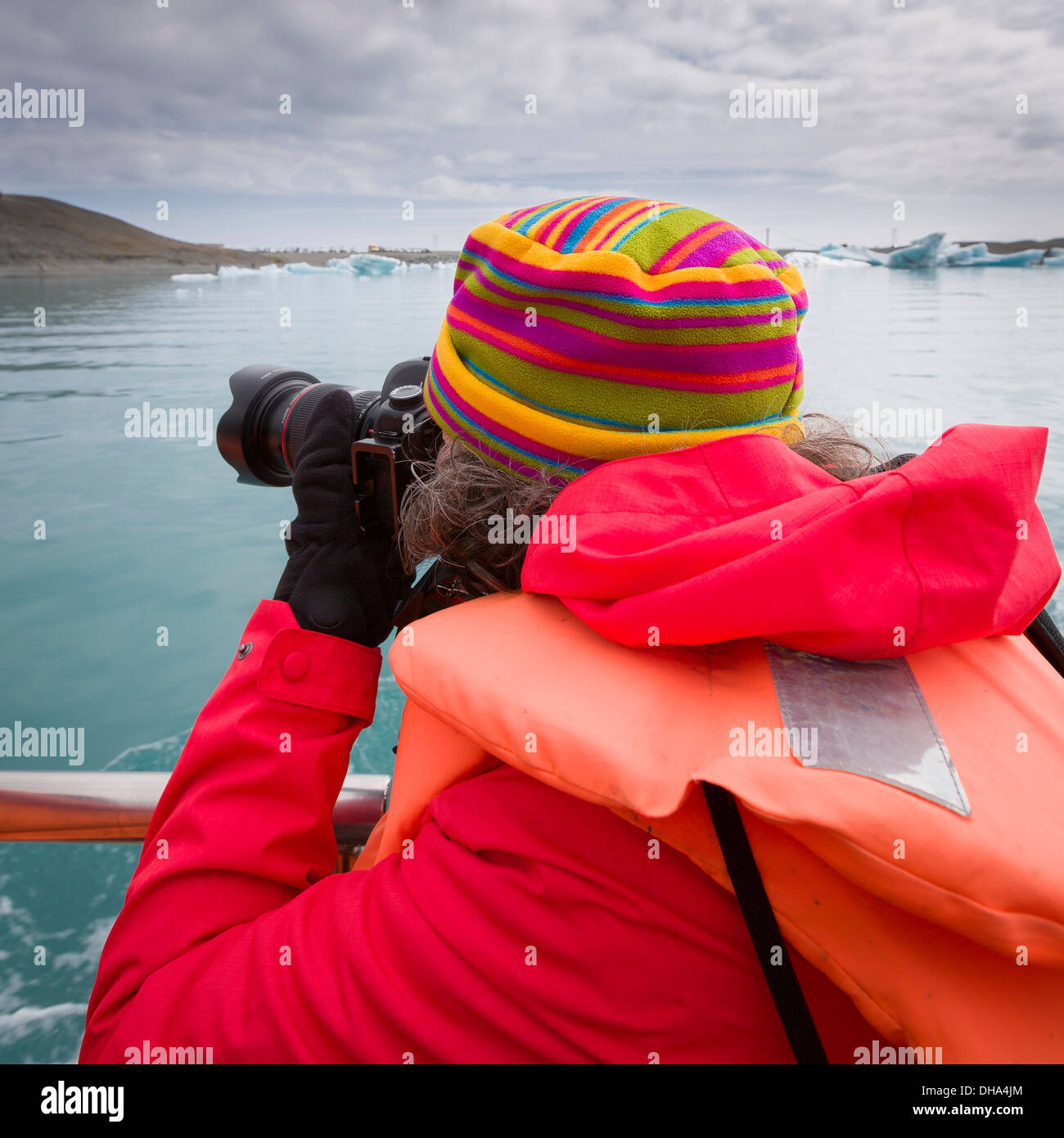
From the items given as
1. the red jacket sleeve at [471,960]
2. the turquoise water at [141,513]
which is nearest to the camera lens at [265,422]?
the red jacket sleeve at [471,960]

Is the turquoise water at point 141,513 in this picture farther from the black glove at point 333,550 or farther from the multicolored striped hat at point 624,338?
the black glove at point 333,550

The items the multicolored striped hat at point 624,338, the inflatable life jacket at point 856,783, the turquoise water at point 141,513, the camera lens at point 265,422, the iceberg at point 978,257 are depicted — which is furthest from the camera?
the iceberg at point 978,257

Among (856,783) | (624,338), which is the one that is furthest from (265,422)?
(856,783)

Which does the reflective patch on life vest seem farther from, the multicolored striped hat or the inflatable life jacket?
the multicolored striped hat

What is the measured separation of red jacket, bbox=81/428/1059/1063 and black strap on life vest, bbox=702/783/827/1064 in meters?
0.04

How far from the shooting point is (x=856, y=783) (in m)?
0.36

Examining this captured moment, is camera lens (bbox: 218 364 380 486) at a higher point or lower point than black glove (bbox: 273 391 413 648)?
higher

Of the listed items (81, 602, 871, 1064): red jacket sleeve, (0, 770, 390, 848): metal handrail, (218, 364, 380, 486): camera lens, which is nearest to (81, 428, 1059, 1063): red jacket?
(81, 602, 871, 1064): red jacket sleeve

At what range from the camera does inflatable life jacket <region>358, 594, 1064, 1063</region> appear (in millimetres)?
349

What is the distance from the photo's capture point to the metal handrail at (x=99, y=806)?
83 centimetres

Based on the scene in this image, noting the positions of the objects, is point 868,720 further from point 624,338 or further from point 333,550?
point 333,550

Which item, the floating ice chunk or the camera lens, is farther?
the floating ice chunk

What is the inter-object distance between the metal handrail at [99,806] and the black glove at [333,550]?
18 cm

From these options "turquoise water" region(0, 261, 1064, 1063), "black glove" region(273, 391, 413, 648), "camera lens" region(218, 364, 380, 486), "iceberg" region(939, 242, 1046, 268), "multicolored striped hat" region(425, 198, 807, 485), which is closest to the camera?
"multicolored striped hat" region(425, 198, 807, 485)
